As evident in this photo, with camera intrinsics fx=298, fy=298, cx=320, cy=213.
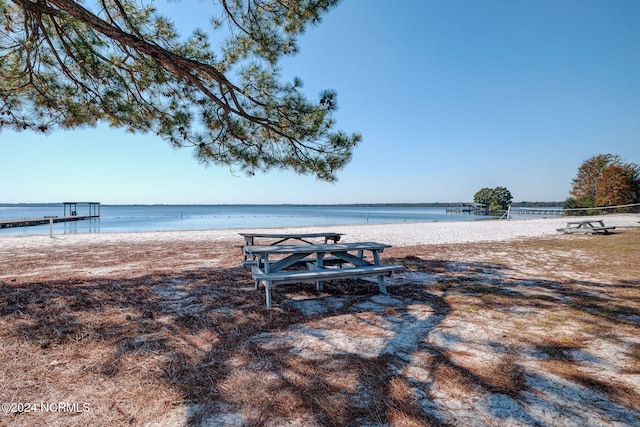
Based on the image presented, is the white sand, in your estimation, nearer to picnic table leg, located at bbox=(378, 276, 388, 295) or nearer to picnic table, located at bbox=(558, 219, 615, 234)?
picnic table, located at bbox=(558, 219, 615, 234)

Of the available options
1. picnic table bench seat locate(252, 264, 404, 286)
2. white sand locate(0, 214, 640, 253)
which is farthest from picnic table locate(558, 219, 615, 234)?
picnic table bench seat locate(252, 264, 404, 286)

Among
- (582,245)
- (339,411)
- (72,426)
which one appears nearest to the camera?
(72,426)

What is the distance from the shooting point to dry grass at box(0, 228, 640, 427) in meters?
1.70

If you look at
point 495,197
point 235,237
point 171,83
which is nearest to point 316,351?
point 171,83

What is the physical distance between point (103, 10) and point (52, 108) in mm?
1755

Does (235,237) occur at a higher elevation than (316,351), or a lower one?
higher

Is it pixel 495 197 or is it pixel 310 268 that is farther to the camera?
pixel 495 197

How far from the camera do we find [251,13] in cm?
466

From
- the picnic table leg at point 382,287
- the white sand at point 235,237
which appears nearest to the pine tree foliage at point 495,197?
the white sand at point 235,237

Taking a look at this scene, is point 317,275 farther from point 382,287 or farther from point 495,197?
point 495,197

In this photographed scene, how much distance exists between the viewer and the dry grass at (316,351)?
1695 mm

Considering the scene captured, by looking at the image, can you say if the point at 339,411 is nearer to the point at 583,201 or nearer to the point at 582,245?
the point at 582,245

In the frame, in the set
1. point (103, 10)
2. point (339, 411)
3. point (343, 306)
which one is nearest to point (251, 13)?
point (103, 10)

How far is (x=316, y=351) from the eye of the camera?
7.81 ft
